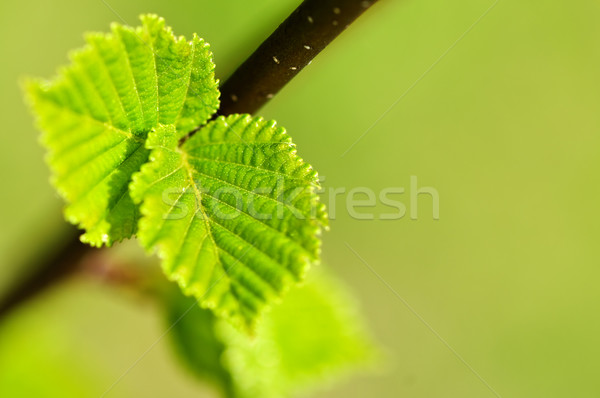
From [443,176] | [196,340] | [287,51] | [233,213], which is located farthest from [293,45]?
[443,176]

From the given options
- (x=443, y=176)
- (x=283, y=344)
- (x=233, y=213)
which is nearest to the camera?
(x=233, y=213)

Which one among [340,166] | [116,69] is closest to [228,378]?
[116,69]

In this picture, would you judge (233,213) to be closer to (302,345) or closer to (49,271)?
(49,271)

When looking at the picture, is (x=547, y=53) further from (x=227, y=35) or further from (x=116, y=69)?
(x=116, y=69)

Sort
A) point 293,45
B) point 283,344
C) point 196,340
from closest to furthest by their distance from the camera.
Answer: point 293,45, point 196,340, point 283,344

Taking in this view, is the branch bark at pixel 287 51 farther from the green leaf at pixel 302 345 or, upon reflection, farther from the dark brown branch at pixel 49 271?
the green leaf at pixel 302 345
